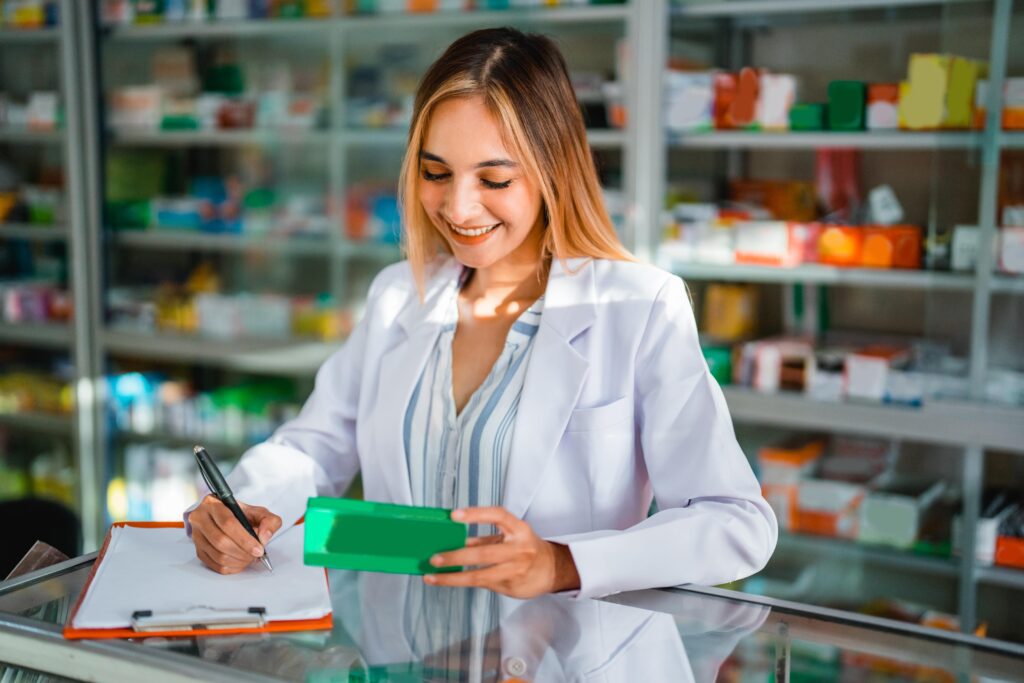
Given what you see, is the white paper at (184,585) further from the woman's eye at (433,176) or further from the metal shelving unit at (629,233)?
the metal shelving unit at (629,233)

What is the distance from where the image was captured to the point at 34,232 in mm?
4480

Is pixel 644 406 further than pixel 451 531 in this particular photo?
Yes

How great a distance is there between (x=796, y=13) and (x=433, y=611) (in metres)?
2.80

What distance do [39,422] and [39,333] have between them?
0.44 metres

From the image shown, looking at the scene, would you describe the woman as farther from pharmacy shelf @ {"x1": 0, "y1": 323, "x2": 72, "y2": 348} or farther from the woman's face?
pharmacy shelf @ {"x1": 0, "y1": 323, "x2": 72, "y2": 348}

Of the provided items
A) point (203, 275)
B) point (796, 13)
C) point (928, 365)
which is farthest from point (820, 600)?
point (203, 275)

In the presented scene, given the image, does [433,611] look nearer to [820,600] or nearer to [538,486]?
[538,486]

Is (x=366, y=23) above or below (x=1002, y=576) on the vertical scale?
above

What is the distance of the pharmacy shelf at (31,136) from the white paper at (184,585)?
11.5ft

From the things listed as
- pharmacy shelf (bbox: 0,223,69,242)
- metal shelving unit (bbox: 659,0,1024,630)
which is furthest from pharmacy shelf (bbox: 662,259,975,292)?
pharmacy shelf (bbox: 0,223,69,242)

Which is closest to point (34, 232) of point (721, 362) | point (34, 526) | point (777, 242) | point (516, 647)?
point (34, 526)

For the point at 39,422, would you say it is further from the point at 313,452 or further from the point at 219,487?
the point at 219,487

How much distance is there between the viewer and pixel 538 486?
146cm

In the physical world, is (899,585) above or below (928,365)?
below
